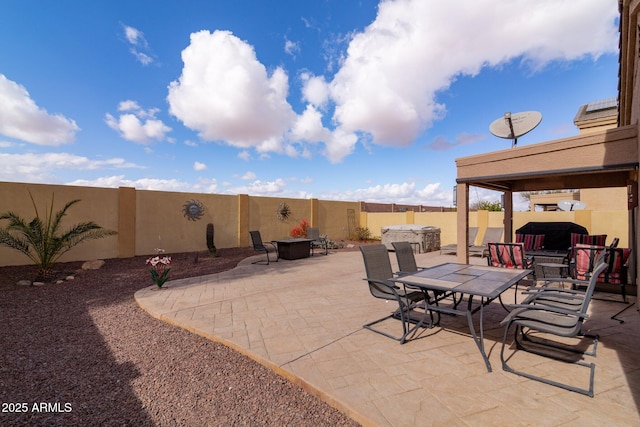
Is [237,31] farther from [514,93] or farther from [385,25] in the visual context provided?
[514,93]

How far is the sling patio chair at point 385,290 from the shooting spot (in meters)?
3.21

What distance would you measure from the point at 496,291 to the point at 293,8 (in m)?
8.80

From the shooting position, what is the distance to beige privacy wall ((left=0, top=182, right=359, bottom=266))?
7492 mm

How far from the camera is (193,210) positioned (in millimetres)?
10445

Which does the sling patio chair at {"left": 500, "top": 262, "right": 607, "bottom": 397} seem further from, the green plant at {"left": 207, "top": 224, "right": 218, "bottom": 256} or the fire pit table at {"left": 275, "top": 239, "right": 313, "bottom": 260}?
the green plant at {"left": 207, "top": 224, "right": 218, "bottom": 256}

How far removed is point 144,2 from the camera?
20.6ft

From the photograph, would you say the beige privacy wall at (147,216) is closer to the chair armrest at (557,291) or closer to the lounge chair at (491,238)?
the lounge chair at (491,238)

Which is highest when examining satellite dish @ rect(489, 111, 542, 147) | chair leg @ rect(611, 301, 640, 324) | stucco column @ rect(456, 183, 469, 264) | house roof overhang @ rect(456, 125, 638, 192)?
satellite dish @ rect(489, 111, 542, 147)

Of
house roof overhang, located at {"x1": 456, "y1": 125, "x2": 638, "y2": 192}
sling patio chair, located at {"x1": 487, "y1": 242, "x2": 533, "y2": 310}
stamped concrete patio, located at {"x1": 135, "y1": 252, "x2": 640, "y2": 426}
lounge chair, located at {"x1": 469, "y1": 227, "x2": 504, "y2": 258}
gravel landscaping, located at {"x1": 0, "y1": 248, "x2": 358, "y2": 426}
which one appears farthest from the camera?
lounge chair, located at {"x1": 469, "y1": 227, "x2": 504, "y2": 258}

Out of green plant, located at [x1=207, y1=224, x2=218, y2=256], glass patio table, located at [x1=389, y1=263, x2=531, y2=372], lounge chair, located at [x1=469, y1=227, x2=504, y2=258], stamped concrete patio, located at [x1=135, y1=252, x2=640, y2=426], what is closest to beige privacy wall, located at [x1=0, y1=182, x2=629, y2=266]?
green plant, located at [x1=207, y1=224, x2=218, y2=256]

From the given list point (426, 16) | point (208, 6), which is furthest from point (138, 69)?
point (426, 16)

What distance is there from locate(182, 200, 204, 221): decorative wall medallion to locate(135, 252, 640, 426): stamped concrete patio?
5862 mm

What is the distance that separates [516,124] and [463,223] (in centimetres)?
274

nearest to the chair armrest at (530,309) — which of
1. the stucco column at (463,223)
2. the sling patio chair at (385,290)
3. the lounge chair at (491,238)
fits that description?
the sling patio chair at (385,290)
